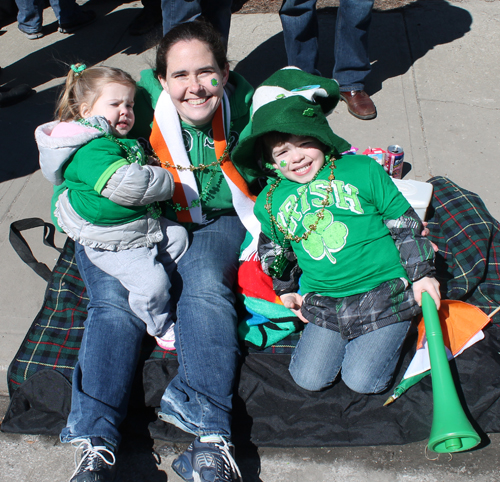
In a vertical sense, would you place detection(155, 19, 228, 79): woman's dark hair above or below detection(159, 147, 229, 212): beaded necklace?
above

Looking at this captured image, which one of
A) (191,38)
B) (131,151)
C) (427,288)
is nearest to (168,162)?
(131,151)

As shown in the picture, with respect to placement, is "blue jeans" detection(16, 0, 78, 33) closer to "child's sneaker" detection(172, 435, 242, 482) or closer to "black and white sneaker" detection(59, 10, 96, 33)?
"black and white sneaker" detection(59, 10, 96, 33)

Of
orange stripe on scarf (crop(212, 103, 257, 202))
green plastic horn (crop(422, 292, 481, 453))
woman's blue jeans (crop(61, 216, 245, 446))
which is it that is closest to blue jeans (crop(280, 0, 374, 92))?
orange stripe on scarf (crop(212, 103, 257, 202))

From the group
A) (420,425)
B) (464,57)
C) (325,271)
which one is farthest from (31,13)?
(420,425)

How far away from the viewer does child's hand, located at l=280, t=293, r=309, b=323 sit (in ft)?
7.29

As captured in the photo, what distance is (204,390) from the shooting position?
2016mm

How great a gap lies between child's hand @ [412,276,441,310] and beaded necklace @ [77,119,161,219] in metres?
1.26

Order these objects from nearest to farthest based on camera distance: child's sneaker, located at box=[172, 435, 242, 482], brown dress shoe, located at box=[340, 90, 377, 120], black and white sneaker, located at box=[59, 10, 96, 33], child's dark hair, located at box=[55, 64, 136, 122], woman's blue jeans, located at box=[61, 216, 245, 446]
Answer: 1. child's sneaker, located at box=[172, 435, 242, 482]
2. woman's blue jeans, located at box=[61, 216, 245, 446]
3. child's dark hair, located at box=[55, 64, 136, 122]
4. brown dress shoe, located at box=[340, 90, 377, 120]
5. black and white sneaker, located at box=[59, 10, 96, 33]

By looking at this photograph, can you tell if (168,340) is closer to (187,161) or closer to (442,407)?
(187,161)

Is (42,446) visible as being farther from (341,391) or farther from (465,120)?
(465,120)

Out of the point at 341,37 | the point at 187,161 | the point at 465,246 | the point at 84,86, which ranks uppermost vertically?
the point at 84,86

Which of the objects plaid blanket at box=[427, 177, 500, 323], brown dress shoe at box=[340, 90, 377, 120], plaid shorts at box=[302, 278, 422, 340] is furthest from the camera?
brown dress shoe at box=[340, 90, 377, 120]

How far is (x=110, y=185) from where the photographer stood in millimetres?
1972

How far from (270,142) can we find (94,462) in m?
1.50
